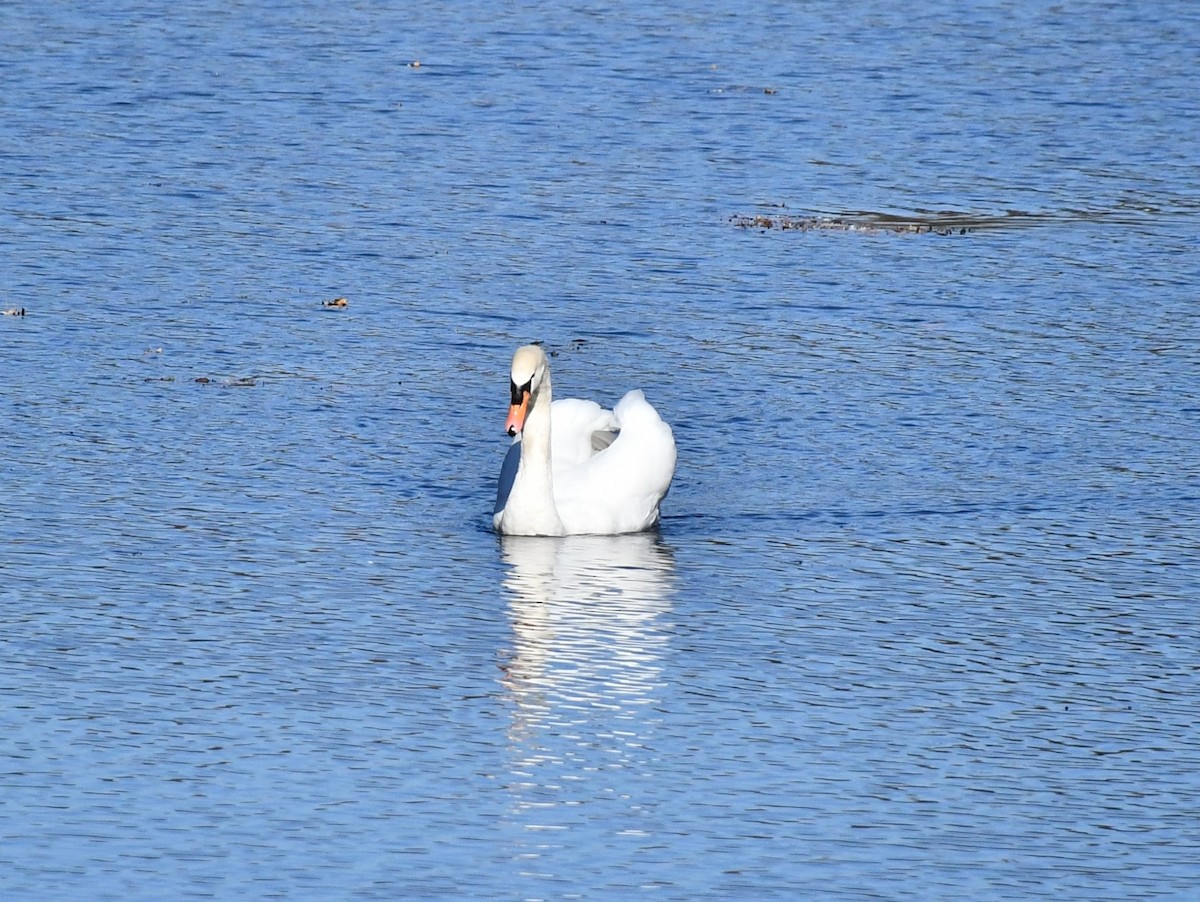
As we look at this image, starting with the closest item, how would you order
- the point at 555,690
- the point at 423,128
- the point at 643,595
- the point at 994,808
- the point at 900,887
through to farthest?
1. the point at 900,887
2. the point at 994,808
3. the point at 555,690
4. the point at 643,595
5. the point at 423,128

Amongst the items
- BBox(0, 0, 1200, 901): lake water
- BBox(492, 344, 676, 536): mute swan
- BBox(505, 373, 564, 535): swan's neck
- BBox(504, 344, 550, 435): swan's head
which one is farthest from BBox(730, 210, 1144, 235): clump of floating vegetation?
BBox(505, 373, 564, 535): swan's neck

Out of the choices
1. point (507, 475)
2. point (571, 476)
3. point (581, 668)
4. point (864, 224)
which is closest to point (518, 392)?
point (507, 475)

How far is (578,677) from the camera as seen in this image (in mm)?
9836

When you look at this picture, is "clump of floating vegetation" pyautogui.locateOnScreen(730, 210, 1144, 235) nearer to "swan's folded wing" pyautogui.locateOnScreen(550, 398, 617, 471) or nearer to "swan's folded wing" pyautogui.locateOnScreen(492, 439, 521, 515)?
"swan's folded wing" pyautogui.locateOnScreen(550, 398, 617, 471)

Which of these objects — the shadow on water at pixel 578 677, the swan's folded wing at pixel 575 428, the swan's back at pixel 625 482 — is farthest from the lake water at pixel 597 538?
the swan's folded wing at pixel 575 428

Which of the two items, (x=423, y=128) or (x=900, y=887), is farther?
(x=423, y=128)

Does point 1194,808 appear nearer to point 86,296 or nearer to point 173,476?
point 173,476

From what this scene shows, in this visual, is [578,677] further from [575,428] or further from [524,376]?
[575,428]

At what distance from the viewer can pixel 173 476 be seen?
12414mm

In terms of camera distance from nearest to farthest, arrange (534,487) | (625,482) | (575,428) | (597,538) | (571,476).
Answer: (534,487)
(625,482)
(597,538)
(571,476)
(575,428)

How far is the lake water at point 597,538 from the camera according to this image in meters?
8.33

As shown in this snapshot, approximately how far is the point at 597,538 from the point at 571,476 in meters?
0.42

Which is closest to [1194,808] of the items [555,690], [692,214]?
[555,690]

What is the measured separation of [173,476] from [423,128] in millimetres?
9601
